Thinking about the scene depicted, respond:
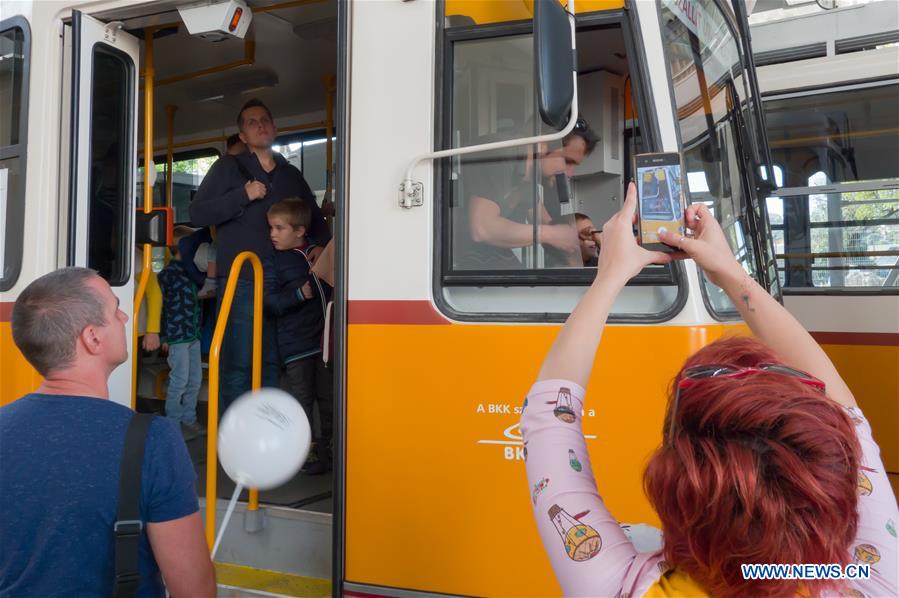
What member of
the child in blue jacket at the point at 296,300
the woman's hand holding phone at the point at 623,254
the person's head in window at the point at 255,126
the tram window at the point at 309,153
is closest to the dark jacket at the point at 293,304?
the child in blue jacket at the point at 296,300

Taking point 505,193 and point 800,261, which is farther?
point 800,261

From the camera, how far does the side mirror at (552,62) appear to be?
205cm

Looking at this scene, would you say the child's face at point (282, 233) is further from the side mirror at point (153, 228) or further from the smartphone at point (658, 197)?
the smartphone at point (658, 197)

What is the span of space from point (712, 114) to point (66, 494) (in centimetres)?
227

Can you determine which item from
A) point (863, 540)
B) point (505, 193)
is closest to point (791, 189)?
point (505, 193)

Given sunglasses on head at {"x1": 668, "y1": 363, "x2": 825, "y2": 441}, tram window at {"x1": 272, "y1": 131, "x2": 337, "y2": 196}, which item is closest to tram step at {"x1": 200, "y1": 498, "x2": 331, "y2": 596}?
sunglasses on head at {"x1": 668, "y1": 363, "x2": 825, "y2": 441}

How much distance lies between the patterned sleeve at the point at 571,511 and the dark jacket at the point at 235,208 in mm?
2789

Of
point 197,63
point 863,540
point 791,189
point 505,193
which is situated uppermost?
point 197,63

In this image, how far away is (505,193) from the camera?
96.3 inches

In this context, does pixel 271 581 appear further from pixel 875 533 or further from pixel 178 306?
pixel 178 306

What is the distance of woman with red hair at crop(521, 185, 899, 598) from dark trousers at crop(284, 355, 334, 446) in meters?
2.68

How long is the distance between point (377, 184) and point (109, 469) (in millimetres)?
1224

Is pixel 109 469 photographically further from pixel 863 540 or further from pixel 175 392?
pixel 175 392

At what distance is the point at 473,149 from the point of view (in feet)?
7.58
